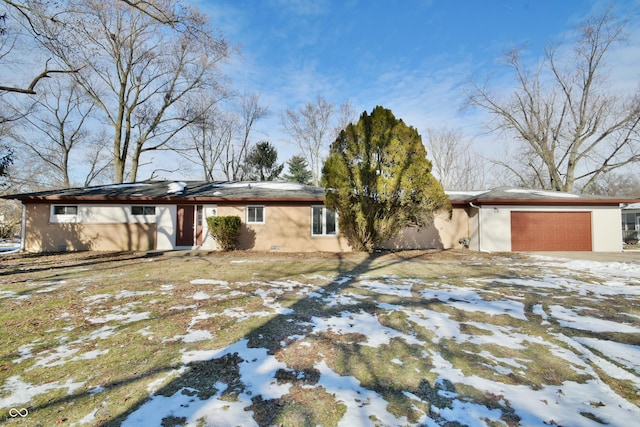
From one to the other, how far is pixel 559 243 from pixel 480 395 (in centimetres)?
1309

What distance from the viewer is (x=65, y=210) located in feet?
39.0

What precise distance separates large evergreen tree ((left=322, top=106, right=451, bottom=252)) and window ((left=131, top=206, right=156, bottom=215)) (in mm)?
7254

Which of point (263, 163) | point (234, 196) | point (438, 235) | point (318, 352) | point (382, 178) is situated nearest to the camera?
point (318, 352)

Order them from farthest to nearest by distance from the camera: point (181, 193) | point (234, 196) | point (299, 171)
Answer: point (299, 171), point (181, 193), point (234, 196)

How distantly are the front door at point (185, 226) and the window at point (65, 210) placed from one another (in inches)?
161

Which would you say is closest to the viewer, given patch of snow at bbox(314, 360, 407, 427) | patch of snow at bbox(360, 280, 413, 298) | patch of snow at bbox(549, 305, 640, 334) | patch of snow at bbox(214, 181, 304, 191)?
patch of snow at bbox(314, 360, 407, 427)

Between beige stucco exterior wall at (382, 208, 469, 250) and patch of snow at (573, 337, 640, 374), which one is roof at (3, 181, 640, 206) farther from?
patch of snow at (573, 337, 640, 374)

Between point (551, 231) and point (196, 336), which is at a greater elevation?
point (551, 231)

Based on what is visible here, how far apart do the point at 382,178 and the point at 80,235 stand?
1200cm

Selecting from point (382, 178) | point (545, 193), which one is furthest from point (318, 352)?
point (545, 193)

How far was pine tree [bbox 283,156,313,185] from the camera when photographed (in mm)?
28906

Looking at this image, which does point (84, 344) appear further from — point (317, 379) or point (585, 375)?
point (585, 375)

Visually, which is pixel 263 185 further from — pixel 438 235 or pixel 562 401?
pixel 562 401

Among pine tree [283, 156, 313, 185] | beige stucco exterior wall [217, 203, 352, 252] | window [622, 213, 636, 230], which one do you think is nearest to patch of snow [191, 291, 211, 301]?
beige stucco exterior wall [217, 203, 352, 252]
